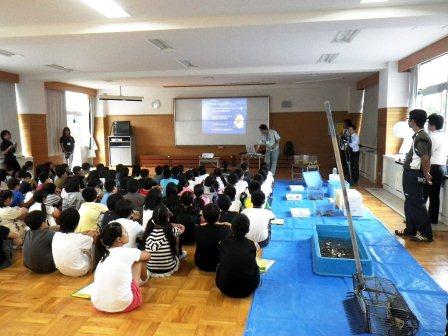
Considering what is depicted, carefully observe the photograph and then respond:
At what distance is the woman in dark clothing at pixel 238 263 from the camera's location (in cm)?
269

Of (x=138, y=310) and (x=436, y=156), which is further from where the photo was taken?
(x=436, y=156)

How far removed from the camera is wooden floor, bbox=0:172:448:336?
7.96ft

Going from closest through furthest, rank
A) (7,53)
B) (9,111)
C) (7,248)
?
1. (7,248)
2. (7,53)
3. (9,111)

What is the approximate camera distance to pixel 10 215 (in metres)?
3.66

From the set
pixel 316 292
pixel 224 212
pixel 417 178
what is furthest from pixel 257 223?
pixel 417 178

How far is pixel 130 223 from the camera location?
3.30m

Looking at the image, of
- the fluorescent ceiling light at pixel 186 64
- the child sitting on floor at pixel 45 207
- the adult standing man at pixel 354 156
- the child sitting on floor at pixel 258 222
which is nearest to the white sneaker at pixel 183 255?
the child sitting on floor at pixel 258 222

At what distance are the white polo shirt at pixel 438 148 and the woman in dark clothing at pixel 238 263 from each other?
2883 mm

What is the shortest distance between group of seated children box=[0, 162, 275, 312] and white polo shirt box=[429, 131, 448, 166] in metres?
2.25

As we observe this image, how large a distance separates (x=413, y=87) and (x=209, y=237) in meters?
5.70

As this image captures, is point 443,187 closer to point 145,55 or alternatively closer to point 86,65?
point 145,55

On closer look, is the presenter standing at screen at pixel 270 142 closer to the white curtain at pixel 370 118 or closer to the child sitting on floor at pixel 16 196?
the white curtain at pixel 370 118

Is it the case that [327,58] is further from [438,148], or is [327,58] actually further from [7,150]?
[7,150]

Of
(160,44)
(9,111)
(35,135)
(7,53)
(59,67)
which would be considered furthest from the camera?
(35,135)
